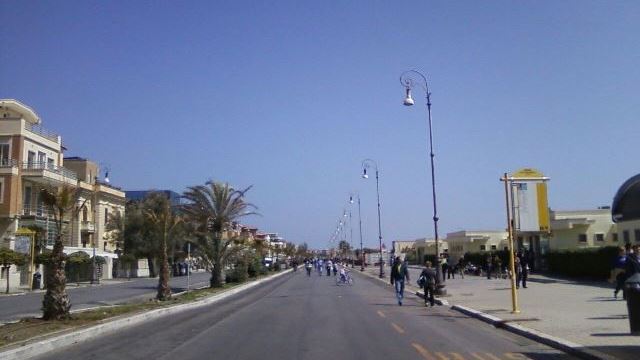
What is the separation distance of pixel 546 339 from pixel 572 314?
5332 millimetres

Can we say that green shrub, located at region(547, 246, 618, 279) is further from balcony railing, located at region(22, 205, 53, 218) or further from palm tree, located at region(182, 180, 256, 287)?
balcony railing, located at region(22, 205, 53, 218)

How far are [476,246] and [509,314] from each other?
64.5m

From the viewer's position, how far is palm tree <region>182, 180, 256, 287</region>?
4128cm

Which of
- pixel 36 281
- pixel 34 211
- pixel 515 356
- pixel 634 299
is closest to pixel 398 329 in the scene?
pixel 515 356

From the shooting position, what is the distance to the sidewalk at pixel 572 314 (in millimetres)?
12258

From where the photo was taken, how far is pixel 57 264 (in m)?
18.8

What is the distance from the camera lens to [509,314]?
18.7 metres

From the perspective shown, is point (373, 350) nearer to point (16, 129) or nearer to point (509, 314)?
point (509, 314)

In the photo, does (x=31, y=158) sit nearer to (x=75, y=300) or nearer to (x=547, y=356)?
(x=75, y=300)

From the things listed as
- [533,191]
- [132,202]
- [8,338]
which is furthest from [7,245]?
[533,191]

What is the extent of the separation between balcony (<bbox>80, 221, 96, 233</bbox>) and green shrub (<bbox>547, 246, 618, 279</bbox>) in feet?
144

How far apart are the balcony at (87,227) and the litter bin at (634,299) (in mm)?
58887

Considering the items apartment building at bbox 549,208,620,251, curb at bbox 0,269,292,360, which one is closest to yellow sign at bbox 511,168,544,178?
curb at bbox 0,269,292,360

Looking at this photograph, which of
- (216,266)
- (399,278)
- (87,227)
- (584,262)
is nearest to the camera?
(399,278)
